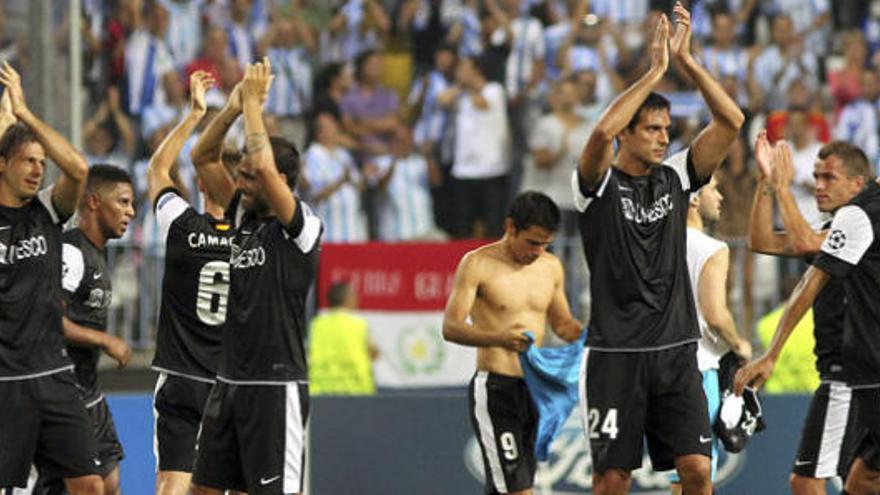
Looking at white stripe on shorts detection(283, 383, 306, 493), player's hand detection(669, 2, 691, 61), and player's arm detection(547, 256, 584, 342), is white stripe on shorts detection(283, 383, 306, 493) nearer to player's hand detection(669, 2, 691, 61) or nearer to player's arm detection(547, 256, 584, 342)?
player's hand detection(669, 2, 691, 61)

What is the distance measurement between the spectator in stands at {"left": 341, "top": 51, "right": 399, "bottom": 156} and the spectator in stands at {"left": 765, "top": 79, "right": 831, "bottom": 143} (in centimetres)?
362

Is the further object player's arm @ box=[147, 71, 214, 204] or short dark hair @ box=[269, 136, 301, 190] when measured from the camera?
player's arm @ box=[147, 71, 214, 204]

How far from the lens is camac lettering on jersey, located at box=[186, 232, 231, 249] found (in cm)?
1117

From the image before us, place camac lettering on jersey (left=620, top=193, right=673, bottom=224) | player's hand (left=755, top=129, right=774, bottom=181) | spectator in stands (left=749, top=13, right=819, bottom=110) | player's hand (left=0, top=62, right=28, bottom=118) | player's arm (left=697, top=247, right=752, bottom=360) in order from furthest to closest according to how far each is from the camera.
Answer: spectator in stands (left=749, top=13, right=819, bottom=110)
player's arm (left=697, top=247, right=752, bottom=360)
player's hand (left=755, top=129, right=774, bottom=181)
camac lettering on jersey (left=620, top=193, right=673, bottom=224)
player's hand (left=0, top=62, right=28, bottom=118)

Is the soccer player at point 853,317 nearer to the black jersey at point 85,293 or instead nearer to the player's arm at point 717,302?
the player's arm at point 717,302

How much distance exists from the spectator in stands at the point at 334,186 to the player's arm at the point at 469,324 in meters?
6.26

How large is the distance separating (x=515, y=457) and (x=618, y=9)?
8.59m

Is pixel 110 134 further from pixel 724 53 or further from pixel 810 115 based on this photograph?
pixel 810 115

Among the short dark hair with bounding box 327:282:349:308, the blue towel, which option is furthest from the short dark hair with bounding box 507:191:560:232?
the short dark hair with bounding box 327:282:349:308

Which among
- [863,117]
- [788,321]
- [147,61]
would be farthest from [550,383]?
[147,61]

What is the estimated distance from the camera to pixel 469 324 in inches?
471

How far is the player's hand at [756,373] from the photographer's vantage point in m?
10.4

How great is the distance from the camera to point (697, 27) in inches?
782

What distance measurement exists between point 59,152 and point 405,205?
8791 mm
